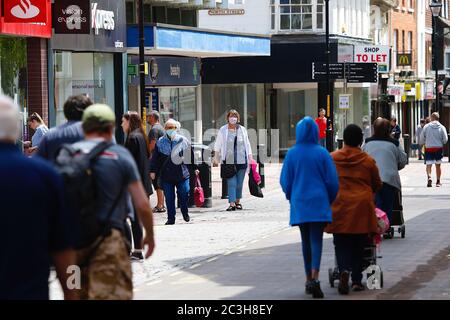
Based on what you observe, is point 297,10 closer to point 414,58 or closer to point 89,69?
point 414,58

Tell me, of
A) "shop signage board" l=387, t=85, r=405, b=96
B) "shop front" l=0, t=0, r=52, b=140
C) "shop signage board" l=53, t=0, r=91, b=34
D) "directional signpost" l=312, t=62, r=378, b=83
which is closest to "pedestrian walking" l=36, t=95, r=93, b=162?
"shop front" l=0, t=0, r=52, b=140

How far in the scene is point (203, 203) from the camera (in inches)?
976

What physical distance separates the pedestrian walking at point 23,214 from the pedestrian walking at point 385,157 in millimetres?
10748

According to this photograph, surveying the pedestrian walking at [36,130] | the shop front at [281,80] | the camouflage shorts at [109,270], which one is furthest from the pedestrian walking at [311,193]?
the shop front at [281,80]

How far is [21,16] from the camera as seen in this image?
79.9 feet

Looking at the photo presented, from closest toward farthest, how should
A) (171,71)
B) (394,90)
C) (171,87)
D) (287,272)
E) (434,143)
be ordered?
(287,272)
(434,143)
(171,71)
(171,87)
(394,90)

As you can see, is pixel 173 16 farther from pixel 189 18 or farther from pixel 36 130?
pixel 36 130

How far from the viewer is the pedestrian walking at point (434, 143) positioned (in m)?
32.2

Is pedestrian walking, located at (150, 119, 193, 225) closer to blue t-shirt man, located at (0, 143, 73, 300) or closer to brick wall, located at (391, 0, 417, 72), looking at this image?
blue t-shirt man, located at (0, 143, 73, 300)

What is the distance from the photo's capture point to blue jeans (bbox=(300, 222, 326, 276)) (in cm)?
1245

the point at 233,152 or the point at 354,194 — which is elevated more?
the point at 354,194

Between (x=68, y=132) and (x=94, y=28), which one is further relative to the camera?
(x=94, y=28)

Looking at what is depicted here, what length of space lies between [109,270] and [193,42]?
87.8 ft

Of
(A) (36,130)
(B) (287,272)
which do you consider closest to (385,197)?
(B) (287,272)
